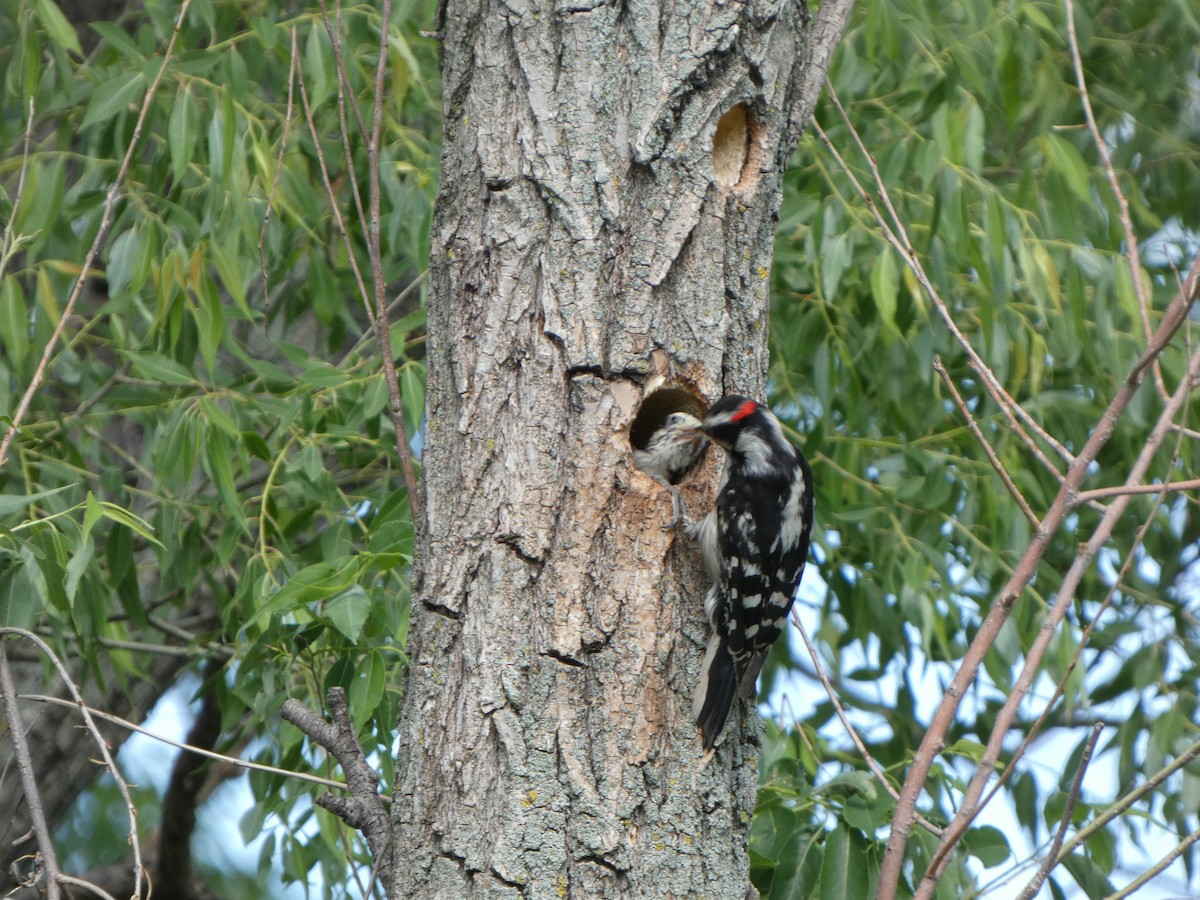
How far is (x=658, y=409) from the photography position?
117 inches

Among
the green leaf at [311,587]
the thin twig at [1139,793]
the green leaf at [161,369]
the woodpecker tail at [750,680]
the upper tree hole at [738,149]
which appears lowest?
the green leaf at [311,587]

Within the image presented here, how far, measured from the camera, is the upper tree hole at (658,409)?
2.67 m

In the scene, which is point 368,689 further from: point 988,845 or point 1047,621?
point 1047,621

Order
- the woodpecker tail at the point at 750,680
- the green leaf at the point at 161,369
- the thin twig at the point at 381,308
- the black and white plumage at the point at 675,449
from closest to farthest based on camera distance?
the thin twig at the point at 381,308 < the woodpecker tail at the point at 750,680 < the black and white plumage at the point at 675,449 < the green leaf at the point at 161,369

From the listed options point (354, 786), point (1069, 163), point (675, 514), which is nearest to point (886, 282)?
point (1069, 163)

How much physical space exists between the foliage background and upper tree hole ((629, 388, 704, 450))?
61 centimetres

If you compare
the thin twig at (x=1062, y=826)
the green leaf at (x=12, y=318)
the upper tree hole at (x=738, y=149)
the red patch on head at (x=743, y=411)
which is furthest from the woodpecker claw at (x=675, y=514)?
the green leaf at (x=12, y=318)

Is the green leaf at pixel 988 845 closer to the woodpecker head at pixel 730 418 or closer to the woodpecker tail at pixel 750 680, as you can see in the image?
the woodpecker tail at pixel 750 680

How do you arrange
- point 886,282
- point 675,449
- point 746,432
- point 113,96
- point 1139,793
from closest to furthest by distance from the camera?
1. point 1139,793
2. point 746,432
3. point 675,449
4. point 113,96
5. point 886,282

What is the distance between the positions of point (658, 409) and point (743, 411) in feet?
0.96

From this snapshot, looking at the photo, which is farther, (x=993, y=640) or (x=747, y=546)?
(x=747, y=546)

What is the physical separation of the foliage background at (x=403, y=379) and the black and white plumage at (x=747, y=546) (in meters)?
0.45

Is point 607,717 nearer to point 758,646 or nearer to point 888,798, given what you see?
point 758,646

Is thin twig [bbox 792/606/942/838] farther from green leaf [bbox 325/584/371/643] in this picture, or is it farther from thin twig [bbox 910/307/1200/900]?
green leaf [bbox 325/584/371/643]
